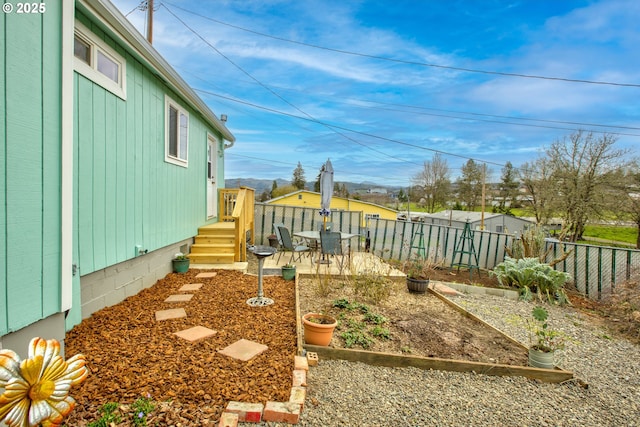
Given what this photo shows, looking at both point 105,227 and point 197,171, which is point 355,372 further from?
point 197,171

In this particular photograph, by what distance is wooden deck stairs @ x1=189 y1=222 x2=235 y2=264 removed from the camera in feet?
19.4

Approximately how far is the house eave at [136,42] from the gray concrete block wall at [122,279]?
268 cm

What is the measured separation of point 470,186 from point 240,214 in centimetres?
3268

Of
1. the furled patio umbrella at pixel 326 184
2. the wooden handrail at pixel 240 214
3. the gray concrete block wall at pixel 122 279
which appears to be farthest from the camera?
the furled patio umbrella at pixel 326 184

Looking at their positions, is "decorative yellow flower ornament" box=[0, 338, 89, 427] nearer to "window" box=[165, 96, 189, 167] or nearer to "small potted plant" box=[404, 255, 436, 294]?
"window" box=[165, 96, 189, 167]

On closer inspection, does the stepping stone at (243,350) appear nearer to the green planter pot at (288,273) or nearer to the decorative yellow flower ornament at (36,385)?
the decorative yellow flower ornament at (36,385)

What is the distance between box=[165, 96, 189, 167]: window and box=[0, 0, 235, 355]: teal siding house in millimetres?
19

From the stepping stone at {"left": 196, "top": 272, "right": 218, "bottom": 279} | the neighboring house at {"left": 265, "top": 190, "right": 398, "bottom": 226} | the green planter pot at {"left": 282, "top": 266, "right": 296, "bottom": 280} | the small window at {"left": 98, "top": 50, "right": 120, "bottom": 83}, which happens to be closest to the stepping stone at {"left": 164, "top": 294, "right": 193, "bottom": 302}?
the stepping stone at {"left": 196, "top": 272, "right": 218, "bottom": 279}

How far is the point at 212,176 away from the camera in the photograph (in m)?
8.05

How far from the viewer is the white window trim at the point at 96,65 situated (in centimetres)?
303

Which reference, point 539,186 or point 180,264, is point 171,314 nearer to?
point 180,264

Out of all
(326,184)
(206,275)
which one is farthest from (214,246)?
(326,184)

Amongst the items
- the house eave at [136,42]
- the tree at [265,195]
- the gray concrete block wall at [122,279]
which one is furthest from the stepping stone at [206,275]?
the tree at [265,195]

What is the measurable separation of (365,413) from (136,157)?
13.2ft
